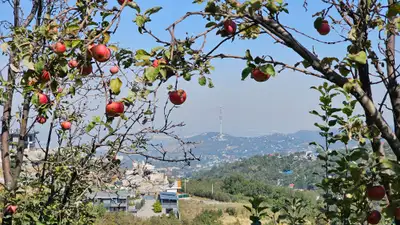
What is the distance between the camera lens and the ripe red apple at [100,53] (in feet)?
5.14

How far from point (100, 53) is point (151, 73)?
21 centimetres

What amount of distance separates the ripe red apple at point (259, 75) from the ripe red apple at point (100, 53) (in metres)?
0.56

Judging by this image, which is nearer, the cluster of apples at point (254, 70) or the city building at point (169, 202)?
the cluster of apples at point (254, 70)

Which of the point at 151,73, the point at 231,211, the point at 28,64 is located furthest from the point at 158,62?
the point at 231,211

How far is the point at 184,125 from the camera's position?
12.1ft

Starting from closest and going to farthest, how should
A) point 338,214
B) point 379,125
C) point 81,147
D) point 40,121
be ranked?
point 379,125
point 338,214
point 40,121
point 81,147

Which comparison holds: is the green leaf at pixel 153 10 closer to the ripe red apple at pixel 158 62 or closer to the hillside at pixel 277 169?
the ripe red apple at pixel 158 62

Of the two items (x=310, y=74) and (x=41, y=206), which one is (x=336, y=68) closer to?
(x=310, y=74)

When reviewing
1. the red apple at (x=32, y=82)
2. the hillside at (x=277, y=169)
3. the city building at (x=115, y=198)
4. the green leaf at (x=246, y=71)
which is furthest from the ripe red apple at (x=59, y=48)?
the hillside at (x=277, y=169)

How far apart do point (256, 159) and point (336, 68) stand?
264ft

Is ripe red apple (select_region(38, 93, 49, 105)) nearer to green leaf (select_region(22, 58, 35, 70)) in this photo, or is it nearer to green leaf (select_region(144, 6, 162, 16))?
green leaf (select_region(22, 58, 35, 70))

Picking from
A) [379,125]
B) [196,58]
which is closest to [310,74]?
[379,125]

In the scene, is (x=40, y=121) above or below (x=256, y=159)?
below

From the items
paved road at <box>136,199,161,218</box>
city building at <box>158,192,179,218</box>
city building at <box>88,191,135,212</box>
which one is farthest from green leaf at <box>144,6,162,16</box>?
city building at <box>158,192,179,218</box>
